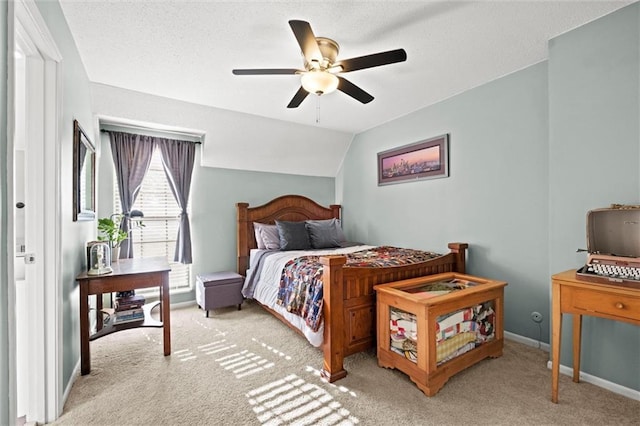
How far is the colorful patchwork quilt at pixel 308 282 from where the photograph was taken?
2331mm

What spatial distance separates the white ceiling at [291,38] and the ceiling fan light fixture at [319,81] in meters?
0.34

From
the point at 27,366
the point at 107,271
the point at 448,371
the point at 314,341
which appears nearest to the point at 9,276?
the point at 27,366

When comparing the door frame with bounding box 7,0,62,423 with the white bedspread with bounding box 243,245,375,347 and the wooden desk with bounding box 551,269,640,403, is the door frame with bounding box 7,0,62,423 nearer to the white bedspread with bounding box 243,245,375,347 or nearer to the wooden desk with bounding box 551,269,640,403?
the white bedspread with bounding box 243,245,375,347

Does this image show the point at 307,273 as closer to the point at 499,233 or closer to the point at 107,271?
the point at 107,271

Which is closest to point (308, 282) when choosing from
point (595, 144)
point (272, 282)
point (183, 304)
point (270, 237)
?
point (272, 282)

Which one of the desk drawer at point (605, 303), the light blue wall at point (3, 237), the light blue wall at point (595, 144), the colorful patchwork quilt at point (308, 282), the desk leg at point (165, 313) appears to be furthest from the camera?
the desk leg at point (165, 313)

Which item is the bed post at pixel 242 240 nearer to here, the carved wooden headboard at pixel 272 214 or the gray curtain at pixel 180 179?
the carved wooden headboard at pixel 272 214

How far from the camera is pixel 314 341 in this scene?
226 cm

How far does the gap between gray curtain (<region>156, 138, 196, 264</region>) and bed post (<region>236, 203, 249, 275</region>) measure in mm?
655

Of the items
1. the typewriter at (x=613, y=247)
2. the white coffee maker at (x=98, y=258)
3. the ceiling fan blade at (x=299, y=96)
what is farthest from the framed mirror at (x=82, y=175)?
the typewriter at (x=613, y=247)

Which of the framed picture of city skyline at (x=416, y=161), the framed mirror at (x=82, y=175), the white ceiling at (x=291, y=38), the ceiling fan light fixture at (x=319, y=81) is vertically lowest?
the framed mirror at (x=82, y=175)

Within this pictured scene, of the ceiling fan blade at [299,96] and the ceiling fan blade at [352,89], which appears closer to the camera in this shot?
the ceiling fan blade at [352,89]

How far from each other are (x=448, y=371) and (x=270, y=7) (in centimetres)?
278

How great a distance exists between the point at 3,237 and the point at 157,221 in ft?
9.75
